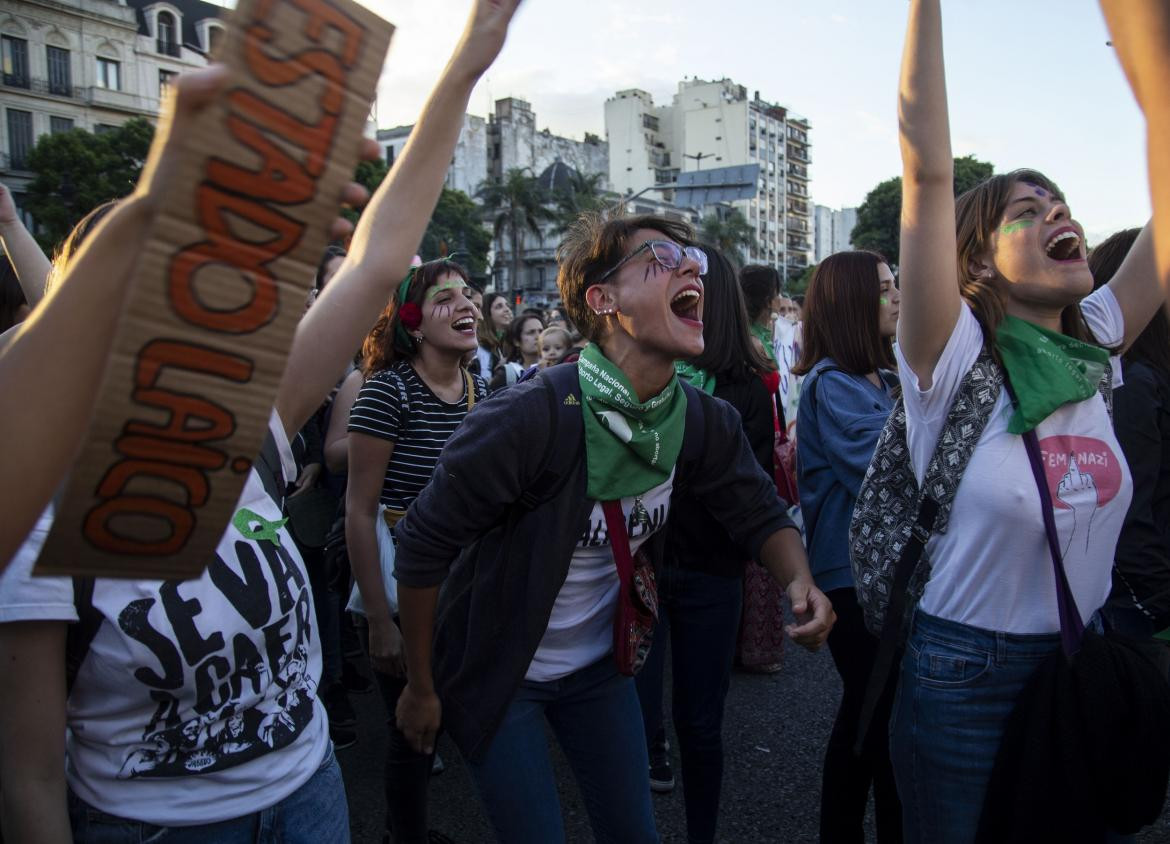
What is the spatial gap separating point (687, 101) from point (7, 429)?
103 metres

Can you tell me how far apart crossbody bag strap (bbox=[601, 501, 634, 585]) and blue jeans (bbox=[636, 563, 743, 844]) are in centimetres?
90

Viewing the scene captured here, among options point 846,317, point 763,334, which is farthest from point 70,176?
point 846,317

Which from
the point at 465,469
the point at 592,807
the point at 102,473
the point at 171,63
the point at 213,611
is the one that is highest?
the point at 171,63

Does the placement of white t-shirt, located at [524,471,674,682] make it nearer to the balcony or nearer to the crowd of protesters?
the crowd of protesters

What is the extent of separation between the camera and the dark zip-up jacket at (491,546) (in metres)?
2.04

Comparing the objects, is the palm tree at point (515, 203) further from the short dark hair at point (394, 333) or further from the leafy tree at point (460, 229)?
the short dark hair at point (394, 333)

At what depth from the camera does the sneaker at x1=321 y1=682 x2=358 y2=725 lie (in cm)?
449

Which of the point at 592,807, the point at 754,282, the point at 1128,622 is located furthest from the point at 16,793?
the point at 754,282

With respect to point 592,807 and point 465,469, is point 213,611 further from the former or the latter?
point 592,807

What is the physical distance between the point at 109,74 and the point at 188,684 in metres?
54.1

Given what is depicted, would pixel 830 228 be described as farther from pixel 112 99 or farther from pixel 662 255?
pixel 662 255

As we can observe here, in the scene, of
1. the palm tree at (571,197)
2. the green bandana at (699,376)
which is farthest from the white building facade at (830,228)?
the green bandana at (699,376)

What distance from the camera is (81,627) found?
4.61ft

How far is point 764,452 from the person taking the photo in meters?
3.77
